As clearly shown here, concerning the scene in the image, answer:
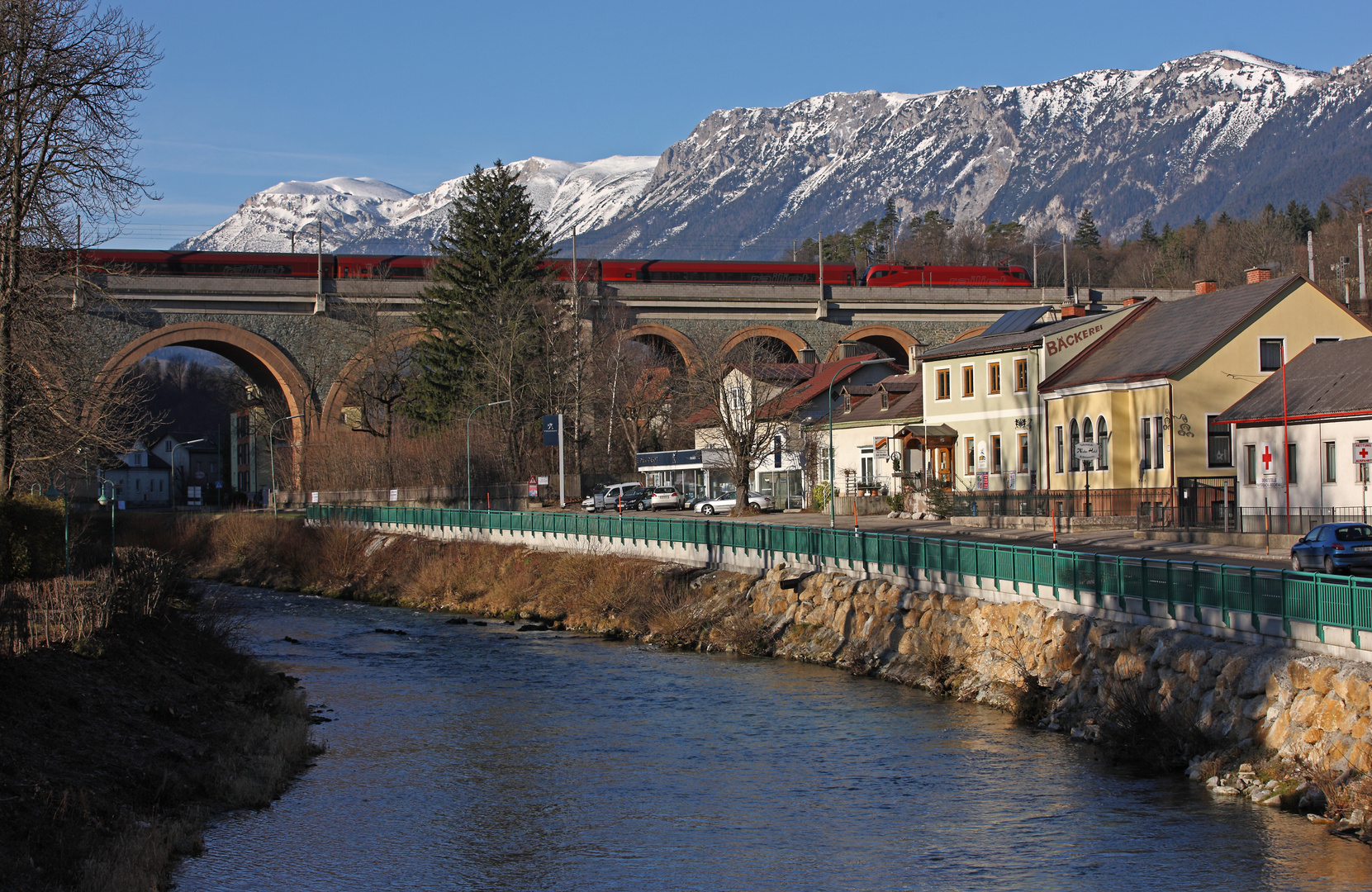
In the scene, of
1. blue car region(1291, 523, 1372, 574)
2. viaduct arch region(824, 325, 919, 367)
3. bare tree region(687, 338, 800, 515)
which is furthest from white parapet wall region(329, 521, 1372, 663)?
viaduct arch region(824, 325, 919, 367)

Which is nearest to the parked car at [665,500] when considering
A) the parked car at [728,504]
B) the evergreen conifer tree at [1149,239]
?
the parked car at [728,504]

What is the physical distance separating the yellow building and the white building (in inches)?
58.1

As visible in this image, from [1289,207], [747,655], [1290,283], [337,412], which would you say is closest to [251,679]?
[747,655]

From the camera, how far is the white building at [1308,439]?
107ft

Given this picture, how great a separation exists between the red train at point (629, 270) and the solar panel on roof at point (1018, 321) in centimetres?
2917

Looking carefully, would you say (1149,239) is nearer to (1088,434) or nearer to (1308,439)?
(1088,434)

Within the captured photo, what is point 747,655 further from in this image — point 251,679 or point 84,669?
point 84,669

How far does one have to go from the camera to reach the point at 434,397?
74.0 metres

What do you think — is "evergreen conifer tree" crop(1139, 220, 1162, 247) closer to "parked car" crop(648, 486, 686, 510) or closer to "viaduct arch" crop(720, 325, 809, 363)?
"viaduct arch" crop(720, 325, 809, 363)

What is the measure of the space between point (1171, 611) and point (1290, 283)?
82.3 ft

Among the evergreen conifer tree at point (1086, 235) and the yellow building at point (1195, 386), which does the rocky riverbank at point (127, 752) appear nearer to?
the yellow building at point (1195, 386)

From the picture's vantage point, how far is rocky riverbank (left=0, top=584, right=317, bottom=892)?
42.5 ft

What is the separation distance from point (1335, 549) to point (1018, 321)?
29.1m

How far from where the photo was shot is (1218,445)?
40500 millimetres
